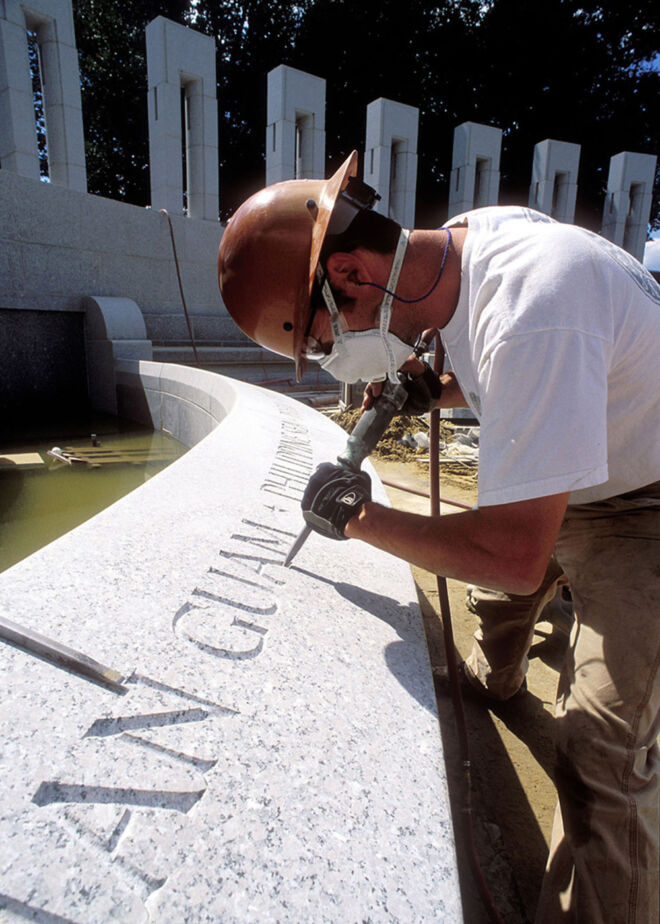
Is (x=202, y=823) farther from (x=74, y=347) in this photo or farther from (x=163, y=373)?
(x=74, y=347)

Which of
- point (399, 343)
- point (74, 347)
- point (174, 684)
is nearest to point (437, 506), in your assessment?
point (399, 343)

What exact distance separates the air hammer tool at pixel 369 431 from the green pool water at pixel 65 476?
6.90ft

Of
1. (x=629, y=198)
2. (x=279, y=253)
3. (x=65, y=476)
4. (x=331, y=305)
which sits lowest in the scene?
(x=65, y=476)

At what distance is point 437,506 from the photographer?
2.33 meters

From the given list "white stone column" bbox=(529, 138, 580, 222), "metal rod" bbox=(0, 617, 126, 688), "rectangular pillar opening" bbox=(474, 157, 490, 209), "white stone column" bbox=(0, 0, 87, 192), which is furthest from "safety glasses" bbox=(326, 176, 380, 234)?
"white stone column" bbox=(529, 138, 580, 222)

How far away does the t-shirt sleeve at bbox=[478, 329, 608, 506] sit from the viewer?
1.17 metres

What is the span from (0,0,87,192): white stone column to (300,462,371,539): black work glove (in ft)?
32.9

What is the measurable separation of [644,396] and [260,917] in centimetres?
135

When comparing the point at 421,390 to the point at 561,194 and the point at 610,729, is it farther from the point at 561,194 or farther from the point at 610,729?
the point at 561,194

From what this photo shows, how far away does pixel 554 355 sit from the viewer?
3.84ft

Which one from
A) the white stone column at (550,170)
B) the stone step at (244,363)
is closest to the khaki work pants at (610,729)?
the stone step at (244,363)

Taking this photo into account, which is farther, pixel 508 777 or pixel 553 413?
pixel 508 777

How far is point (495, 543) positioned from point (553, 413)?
33cm

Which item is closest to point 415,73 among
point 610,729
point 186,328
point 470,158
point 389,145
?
point 470,158
